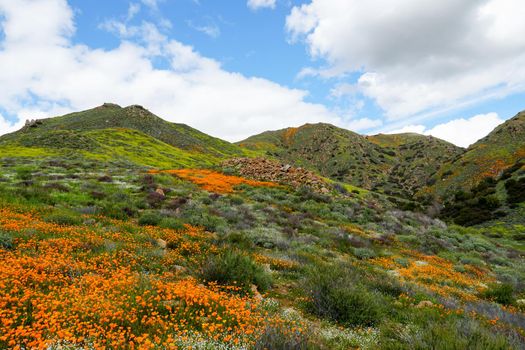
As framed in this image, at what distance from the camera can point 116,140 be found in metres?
66.1

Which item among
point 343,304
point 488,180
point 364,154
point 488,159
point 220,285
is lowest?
point 343,304

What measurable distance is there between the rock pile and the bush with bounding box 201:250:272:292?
75.9ft

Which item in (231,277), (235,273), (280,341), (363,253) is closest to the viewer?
(280,341)

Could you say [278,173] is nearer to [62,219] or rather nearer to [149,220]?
[149,220]

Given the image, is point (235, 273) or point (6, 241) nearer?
point (235, 273)

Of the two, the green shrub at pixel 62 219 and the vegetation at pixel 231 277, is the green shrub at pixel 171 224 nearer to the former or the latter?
the vegetation at pixel 231 277

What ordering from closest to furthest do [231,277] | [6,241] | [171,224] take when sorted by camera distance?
1. [231,277]
2. [6,241]
3. [171,224]

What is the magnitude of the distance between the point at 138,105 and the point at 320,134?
68.4 meters

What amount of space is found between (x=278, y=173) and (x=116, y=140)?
45489 millimetres

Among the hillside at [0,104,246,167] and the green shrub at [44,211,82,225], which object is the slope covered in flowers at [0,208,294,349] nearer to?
the green shrub at [44,211,82,225]

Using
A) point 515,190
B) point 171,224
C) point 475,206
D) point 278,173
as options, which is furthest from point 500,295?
point 515,190

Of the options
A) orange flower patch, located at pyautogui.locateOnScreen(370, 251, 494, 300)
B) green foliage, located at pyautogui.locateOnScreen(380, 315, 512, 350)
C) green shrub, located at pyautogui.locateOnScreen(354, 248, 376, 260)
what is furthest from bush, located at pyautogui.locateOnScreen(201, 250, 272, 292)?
green shrub, located at pyautogui.locateOnScreen(354, 248, 376, 260)

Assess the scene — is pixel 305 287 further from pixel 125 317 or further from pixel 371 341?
pixel 125 317

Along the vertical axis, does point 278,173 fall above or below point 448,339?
above
